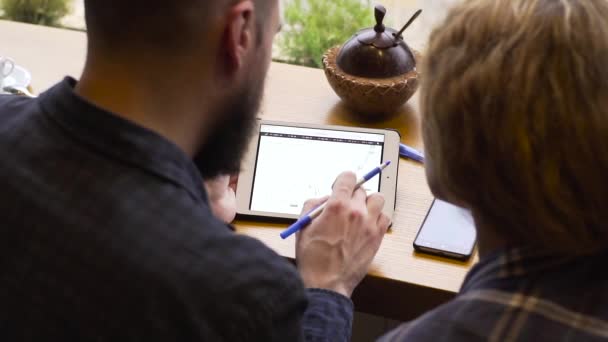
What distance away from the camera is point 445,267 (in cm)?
91

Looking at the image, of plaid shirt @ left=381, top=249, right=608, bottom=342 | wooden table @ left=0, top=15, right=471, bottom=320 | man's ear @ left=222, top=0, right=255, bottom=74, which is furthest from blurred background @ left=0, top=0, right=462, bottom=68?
plaid shirt @ left=381, top=249, right=608, bottom=342

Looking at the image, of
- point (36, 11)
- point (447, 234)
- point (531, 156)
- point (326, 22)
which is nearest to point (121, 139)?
point (531, 156)

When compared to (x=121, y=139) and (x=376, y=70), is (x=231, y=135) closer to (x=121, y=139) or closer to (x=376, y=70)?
(x=121, y=139)

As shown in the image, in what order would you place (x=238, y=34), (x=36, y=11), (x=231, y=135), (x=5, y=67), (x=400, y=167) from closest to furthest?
(x=238, y=34) → (x=231, y=135) → (x=400, y=167) → (x=5, y=67) → (x=36, y=11)

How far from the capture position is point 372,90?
111cm

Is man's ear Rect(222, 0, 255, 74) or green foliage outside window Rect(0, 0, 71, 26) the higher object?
man's ear Rect(222, 0, 255, 74)

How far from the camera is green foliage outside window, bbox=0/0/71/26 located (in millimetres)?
1546

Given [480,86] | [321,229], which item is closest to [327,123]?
[321,229]

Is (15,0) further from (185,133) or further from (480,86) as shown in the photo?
(480,86)

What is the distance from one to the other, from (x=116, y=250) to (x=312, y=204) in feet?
1.25

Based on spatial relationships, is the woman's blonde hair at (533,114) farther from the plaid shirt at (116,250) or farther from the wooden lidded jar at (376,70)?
the wooden lidded jar at (376,70)

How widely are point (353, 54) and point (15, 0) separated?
0.81 metres

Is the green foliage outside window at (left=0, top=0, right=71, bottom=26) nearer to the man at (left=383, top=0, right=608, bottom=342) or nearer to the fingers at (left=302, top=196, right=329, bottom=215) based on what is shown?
Result: the fingers at (left=302, top=196, right=329, bottom=215)

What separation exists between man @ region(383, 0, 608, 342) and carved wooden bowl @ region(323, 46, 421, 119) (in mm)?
431
